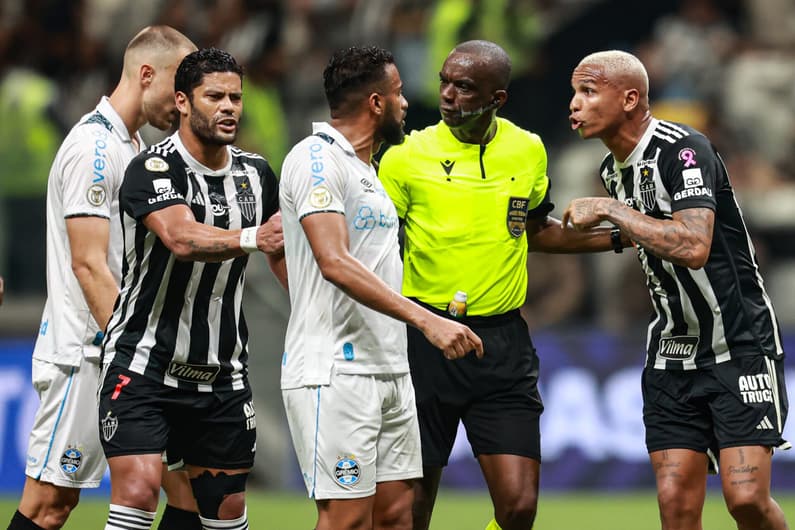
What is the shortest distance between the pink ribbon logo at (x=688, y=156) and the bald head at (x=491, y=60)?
3.18ft

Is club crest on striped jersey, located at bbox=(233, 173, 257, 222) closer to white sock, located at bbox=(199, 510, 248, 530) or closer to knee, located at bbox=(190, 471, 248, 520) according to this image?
knee, located at bbox=(190, 471, 248, 520)

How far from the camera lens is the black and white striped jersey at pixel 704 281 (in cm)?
613

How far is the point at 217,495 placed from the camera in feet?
19.9

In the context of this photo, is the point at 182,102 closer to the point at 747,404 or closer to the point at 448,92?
the point at 448,92

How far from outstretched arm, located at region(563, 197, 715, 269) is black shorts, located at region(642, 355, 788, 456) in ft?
2.11

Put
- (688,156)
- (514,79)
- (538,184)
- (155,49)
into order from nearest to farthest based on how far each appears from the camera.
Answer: (688,156), (155,49), (538,184), (514,79)

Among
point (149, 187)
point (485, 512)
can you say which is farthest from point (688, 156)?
point (485, 512)

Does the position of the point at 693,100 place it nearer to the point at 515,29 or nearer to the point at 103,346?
the point at 515,29

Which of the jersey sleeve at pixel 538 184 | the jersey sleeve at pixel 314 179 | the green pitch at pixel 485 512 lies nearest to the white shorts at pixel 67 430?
the jersey sleeve at pixel 314 179

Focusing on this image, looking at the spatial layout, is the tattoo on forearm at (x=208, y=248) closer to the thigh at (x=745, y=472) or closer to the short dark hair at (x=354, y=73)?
the short dark hair at (x=354, y=73)

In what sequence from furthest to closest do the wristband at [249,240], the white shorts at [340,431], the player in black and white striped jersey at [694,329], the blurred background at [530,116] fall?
the blurred background at [530,116], the player in black and white striped jersey at [694,329], the wristband at [249,240], the white shorts at [340,431]

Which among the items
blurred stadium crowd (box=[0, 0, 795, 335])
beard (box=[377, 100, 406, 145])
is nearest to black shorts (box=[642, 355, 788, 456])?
beard (box=[377, 100, 406, 145])

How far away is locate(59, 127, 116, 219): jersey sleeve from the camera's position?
610cm

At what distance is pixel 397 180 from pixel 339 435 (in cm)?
163
